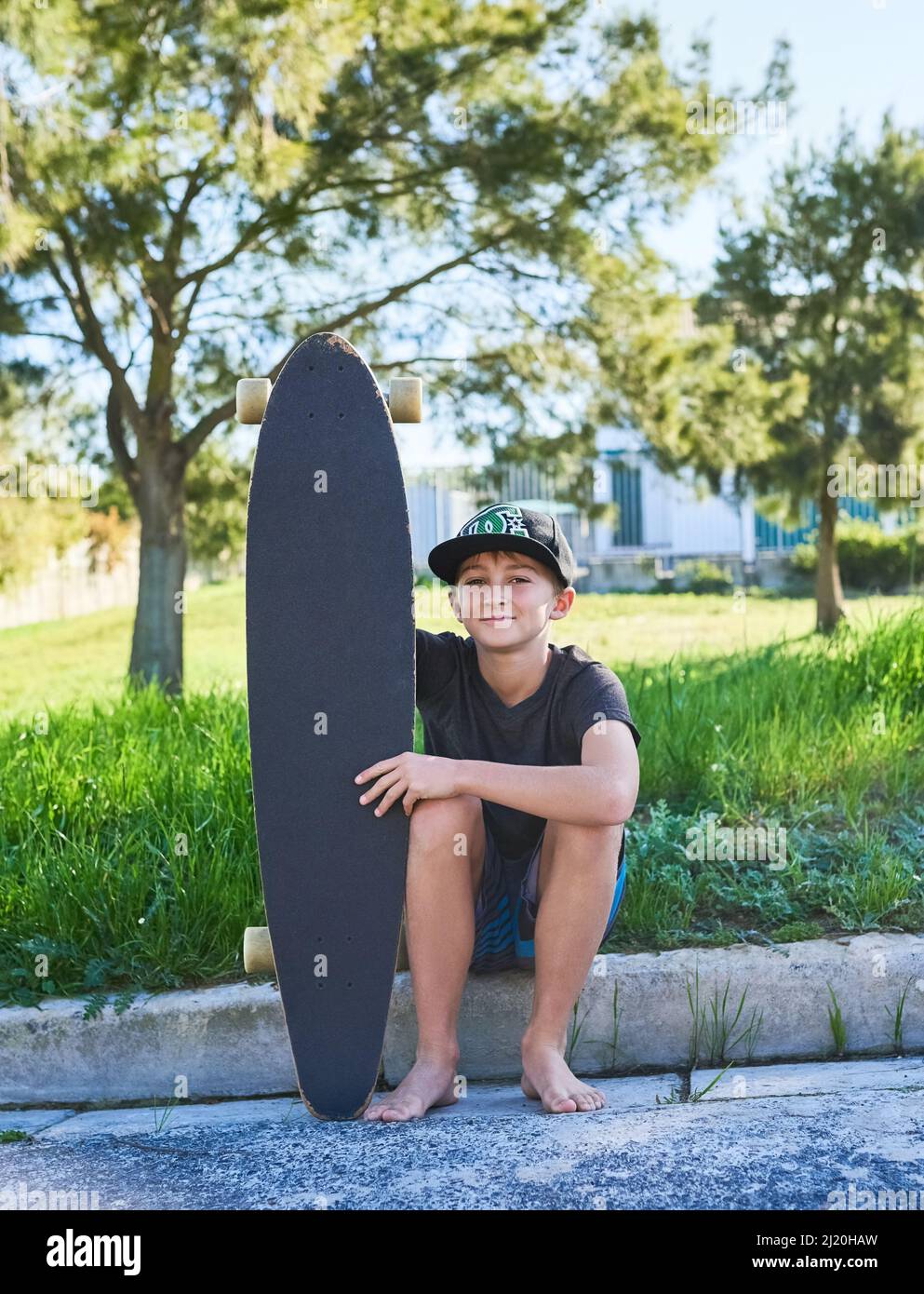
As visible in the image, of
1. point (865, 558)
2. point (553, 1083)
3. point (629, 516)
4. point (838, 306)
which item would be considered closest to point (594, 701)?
point (553, 1083)

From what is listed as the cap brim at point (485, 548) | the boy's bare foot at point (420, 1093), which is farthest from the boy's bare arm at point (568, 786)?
the boy's bare foot at point (420, 1093)

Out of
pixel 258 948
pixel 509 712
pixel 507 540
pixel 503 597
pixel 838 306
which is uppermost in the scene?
pixel 838 306

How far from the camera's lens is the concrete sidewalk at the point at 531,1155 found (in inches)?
63.8

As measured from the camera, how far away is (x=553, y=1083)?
2.00 m

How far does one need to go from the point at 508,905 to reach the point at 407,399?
98 cm

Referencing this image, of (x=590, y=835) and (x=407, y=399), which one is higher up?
(x=407, y=399)

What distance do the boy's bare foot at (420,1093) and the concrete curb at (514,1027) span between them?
258 mm

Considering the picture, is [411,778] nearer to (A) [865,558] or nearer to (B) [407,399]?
(B) [407,399]

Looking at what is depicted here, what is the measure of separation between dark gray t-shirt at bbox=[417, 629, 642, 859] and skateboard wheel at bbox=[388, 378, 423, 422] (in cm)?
42

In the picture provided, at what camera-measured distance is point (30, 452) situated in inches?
319

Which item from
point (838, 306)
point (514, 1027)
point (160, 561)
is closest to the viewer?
point (514, 1027)

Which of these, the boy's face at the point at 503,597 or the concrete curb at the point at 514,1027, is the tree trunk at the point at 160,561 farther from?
the boy's face at the point at 503,597
